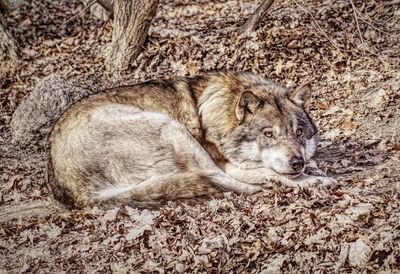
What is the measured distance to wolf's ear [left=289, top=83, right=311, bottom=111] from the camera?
239 inches

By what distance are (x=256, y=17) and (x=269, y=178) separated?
532 centimetres

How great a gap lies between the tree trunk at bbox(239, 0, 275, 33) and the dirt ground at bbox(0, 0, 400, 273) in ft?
0.68

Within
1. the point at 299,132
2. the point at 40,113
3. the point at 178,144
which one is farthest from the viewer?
the point at 40,113

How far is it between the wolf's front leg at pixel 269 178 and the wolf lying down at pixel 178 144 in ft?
0.04

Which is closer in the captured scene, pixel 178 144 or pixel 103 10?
pixel 178 144

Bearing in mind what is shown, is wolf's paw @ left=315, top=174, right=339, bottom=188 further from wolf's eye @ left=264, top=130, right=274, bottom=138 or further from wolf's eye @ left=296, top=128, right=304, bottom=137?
wolf's eye @ left=264, top=130, right=274, bottom=138

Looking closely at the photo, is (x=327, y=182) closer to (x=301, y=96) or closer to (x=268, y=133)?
(x=268, y=133)

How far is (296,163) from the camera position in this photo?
→ 544 centimetres

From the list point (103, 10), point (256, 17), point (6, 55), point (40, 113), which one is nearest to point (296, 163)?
point (40, 113)

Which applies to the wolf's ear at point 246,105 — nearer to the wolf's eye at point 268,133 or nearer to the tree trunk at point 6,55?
the wolf's eye at point 268,133

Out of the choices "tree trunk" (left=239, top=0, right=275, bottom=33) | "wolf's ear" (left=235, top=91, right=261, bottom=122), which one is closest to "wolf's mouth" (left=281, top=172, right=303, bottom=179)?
"wolf's ear" (left=235, top=91, right=261, bottom=122)

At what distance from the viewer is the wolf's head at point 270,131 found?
5602 millimetres

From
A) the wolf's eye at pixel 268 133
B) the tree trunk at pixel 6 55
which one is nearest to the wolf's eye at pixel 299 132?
the wolf's eye at pixel 268 133

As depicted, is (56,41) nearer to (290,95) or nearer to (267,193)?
(290,95)
